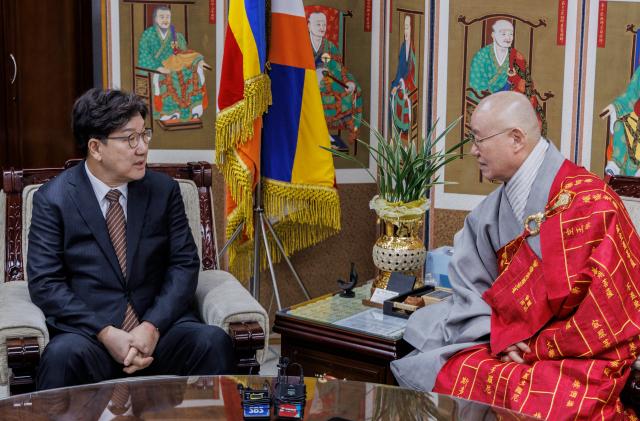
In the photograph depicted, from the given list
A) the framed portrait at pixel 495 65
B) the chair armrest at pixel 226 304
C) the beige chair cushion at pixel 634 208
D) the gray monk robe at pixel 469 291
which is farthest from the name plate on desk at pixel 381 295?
the framed portrait at pixel 495 65

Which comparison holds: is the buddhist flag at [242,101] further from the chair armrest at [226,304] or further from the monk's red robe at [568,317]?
the monk's red robe at [568,317]

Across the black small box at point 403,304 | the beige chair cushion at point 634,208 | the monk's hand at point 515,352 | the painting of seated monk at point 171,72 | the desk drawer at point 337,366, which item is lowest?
the desk drawer at point 337,366

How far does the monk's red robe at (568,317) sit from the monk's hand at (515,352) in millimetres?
16

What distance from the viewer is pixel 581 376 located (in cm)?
233

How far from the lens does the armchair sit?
2475mm

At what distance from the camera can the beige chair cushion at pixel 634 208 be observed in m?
2.82

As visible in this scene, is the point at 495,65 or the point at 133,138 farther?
the point at 495,65

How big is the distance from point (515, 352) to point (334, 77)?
1.95 meters

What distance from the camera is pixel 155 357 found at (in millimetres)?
2750

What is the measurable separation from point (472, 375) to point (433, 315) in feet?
0.97

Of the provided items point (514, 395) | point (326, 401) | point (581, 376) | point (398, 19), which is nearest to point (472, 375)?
point (514, 395)

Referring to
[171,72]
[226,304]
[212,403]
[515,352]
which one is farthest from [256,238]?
[212,403]

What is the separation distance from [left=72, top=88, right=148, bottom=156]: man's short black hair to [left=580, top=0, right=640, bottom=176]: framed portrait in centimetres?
181

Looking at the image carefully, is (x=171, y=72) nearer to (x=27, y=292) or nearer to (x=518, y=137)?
(x=27, y=292)
